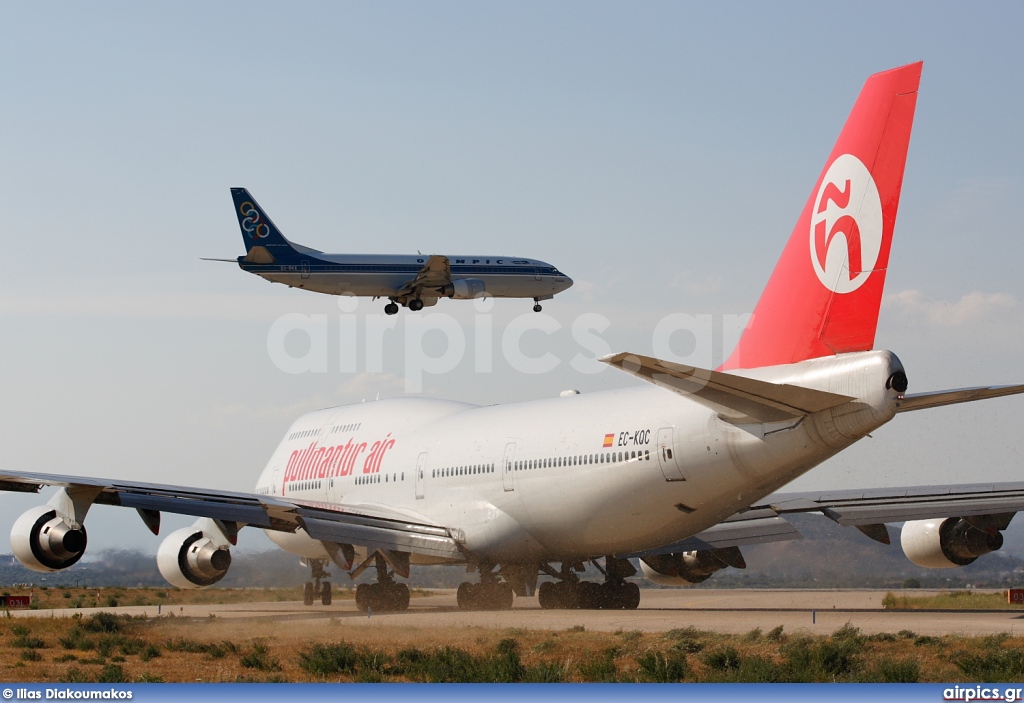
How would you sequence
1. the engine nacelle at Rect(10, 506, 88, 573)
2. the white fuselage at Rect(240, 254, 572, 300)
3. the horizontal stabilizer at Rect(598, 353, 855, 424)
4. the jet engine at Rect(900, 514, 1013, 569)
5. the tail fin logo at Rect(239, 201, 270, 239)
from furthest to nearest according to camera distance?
1. the tail fin logo at Rect(239, 201, 270, 239)
2. the white fuselage at Rect(240, 254, 572, 300)
3. the jet engine at Rect(900, 514, 1013, 569)
4. the engine nacelle at Rect(10, 506, 88, 573)
5. the horizontal stabilizer at Rect(598, 353, 855, 424)

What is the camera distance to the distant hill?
2859 cm

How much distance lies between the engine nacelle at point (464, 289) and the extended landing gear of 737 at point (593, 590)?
638 inches

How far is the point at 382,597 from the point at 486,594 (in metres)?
2.55

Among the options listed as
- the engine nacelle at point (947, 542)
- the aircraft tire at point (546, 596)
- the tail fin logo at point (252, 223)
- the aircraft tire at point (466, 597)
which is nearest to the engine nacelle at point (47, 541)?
the aircraft tire at point (466, 597)

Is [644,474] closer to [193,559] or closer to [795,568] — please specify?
[193,559]

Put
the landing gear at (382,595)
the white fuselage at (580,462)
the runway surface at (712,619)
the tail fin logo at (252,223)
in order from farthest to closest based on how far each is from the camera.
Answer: the tail fin logo at (252,223) → the landing gear at (382,595) → the runway surface at (712,619) → the white fuselage at (580,462)

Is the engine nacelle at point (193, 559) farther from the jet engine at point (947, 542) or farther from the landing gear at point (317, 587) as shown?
the jet engine at point (947, 542)

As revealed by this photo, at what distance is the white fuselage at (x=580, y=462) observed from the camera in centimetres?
1834

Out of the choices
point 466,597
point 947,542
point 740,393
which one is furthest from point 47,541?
point 947,542

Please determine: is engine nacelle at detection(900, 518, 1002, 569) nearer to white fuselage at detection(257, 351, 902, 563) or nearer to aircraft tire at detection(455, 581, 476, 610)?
white fuselage at detection(257, 351, 902, 563)

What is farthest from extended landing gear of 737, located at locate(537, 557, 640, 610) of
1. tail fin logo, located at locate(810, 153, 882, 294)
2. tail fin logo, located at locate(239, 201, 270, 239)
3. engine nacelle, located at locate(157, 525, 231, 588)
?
tail fin logo, located at locate(239, 201, 270, 239)

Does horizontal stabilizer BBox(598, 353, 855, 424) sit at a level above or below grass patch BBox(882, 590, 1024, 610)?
above

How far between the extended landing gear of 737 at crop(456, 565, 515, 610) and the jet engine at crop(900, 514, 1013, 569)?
853 centimetres

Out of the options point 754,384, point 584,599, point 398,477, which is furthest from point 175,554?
point 754,384
